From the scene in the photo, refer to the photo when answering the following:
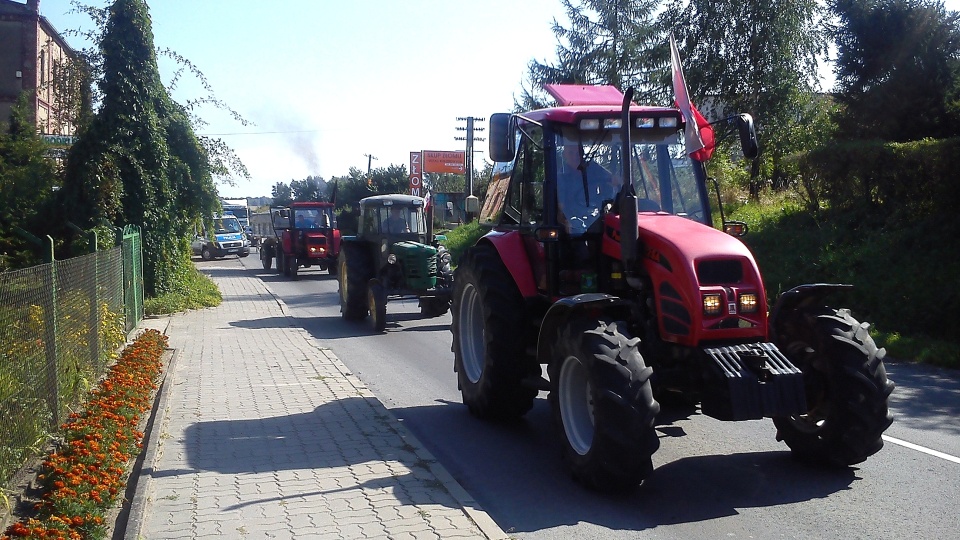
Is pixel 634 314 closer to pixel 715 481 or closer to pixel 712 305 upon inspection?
pixel 712 305

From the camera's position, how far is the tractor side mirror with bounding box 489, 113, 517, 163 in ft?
24.8

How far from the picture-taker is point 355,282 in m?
17.6

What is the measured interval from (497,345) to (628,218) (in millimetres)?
1942

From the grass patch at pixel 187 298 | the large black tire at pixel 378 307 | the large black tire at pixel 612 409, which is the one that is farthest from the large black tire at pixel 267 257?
the large black tire at pixel 612 409

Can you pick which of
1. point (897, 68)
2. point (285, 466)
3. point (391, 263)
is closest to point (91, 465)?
point (285, 466)

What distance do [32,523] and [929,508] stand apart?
5.31m

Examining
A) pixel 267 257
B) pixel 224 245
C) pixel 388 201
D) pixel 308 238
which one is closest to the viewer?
pixel 388 201

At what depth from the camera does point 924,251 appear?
16422mm

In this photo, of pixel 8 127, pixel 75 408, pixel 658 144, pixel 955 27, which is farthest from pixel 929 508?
pixel 8 127

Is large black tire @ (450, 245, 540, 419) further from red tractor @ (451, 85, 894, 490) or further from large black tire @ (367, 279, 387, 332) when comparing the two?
large black tire @ (367, 279, 387, 332)

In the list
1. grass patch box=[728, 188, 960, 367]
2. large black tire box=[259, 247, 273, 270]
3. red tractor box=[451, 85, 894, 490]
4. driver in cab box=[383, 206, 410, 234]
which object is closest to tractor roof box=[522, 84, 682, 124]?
red tractor box=[451, 85, 894, 490]

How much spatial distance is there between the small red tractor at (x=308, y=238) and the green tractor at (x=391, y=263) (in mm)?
12953

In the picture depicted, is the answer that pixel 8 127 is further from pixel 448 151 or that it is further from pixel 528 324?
pixel 448 151

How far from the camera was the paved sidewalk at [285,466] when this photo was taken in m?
5.73
